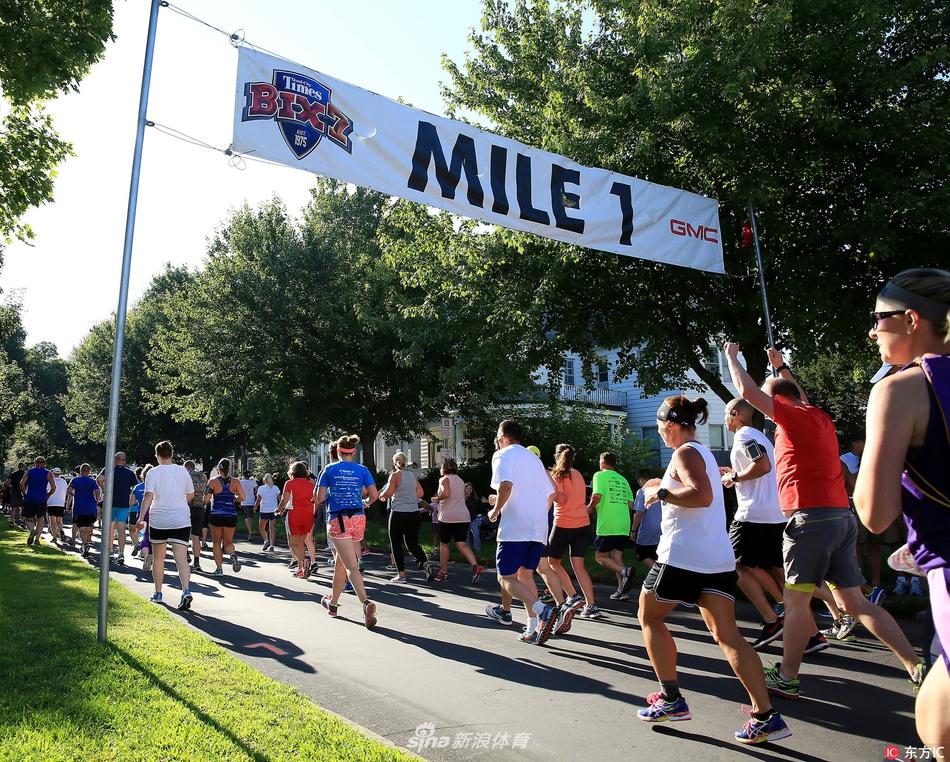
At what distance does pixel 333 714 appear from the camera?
5219mm

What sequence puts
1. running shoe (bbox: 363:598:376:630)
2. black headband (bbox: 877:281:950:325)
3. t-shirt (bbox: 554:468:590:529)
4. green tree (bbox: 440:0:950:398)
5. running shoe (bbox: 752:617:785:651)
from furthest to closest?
1. green tree (bbox: 440:0:950:398)
2. t-shirt (bbox: 554:468:590:529)
3. running shoe (bbox: 363:598:376:630)
4. running shoe (bbox: 752:617:785:651)
5. black headband (bbox: 877:281:950:325)

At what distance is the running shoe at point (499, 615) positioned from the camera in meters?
9.05

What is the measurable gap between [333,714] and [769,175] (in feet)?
31.8

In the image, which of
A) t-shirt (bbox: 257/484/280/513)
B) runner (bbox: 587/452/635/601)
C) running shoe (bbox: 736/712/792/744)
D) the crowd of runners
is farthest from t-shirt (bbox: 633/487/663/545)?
t-shirt (bbox: 257/484/280/513)

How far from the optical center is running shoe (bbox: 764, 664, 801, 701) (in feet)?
18.3

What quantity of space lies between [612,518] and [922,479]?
8.60 meters

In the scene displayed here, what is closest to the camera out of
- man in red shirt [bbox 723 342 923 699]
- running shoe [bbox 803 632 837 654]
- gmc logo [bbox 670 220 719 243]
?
man in red shirt [bbox 723 342 923 699]

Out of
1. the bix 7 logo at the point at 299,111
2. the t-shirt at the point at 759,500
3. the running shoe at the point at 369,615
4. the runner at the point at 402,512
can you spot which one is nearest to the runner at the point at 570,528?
the running shoe at the point at 369,615

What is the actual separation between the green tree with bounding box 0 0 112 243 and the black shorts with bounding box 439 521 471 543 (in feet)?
Result: 34.4

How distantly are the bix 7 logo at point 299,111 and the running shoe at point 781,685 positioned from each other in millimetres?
5733

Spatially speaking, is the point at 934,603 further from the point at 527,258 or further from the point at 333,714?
the point at 527,258

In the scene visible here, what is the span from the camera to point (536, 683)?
6.33 meters

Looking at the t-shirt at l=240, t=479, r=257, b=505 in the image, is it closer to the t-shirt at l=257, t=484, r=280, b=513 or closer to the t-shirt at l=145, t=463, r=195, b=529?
the t-shirt at l=257, t=484, r=280, b=513

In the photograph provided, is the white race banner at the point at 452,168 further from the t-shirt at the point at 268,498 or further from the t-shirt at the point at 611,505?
the t-shirt at the point at 268,498
